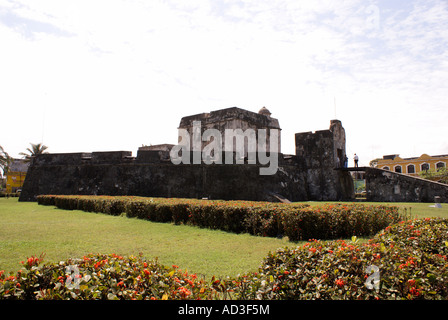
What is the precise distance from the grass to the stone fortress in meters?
5.88

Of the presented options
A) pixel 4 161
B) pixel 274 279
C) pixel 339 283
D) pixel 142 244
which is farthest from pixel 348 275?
pixel 4 161

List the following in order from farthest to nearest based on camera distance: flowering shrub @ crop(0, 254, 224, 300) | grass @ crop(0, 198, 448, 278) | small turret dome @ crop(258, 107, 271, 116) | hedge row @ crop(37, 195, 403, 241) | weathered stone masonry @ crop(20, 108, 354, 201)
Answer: small turret dome @ crop(258, 107, 271, 116)
weathered stone masonry @ crop(20, 108, 354, 201)
hedge row @ crop(37, 195, 403, 241)
grass @ crop(0, 198, 448, 278)
flowering shrub @ crop(0, 254, 224, 300)

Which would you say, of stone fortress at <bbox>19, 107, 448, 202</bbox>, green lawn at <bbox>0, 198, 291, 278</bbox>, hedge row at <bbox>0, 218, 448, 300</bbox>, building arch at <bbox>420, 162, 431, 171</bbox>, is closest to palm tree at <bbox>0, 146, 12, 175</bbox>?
stone fortress at <bbox>19, 107, 448, 202</bbox>

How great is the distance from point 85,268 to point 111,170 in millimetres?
14491

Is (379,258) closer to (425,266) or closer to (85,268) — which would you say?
(425,266)

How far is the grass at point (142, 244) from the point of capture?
468 centimetres

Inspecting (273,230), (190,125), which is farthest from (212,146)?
(273,230)

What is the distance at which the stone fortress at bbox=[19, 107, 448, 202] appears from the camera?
46.5 ft

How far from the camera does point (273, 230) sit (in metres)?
7.09

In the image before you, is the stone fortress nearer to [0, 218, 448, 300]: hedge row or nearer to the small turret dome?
the small turret dome

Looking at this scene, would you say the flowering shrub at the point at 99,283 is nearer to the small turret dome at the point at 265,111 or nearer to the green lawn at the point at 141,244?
the green lawn at the point at 141,244

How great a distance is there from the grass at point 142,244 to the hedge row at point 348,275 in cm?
164

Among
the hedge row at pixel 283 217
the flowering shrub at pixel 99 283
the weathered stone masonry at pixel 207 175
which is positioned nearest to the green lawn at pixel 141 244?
the hedge row at pixel 283 217

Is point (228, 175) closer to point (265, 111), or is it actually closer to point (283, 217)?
point (283, 217)
